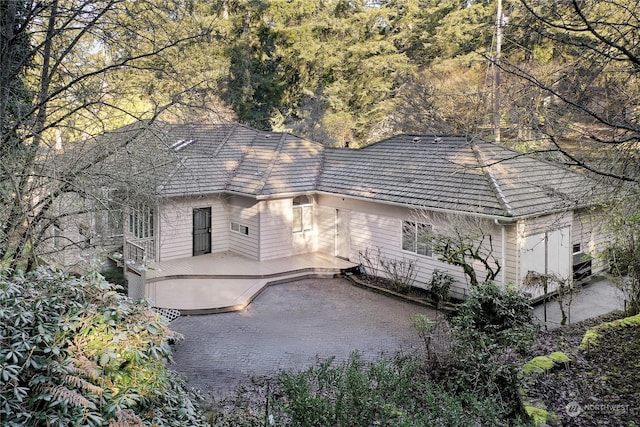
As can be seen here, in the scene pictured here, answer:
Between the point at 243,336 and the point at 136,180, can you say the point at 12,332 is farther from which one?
the point at 243,336

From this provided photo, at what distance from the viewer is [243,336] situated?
1220 centimetres

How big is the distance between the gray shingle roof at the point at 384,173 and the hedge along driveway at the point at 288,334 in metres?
3.39

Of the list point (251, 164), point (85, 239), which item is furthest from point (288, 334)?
point (251, 164)

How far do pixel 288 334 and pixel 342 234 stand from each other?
268 inches

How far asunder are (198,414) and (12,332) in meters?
1.80

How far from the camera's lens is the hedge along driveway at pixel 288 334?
33.8ft

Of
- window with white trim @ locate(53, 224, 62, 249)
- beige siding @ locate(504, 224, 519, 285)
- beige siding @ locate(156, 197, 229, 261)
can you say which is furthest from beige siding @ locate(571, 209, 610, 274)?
window with white trim @ locate(53, 224, 62, 249)

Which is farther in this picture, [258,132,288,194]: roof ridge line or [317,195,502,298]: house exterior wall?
[258,132,288,194]: roof ridge line

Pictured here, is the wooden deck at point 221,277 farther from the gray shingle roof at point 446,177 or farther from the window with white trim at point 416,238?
the gray shingle roof at point 446,177

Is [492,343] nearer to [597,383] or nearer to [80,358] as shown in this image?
[597,383]

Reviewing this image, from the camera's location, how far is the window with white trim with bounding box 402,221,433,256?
49.2ft

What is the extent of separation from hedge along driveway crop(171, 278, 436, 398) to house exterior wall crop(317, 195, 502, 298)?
4.39 ft

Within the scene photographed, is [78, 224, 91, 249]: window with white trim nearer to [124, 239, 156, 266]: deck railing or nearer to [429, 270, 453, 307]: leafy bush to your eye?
[124, 239, 156, 266]: deck railing

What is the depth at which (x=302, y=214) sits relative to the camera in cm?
1923
